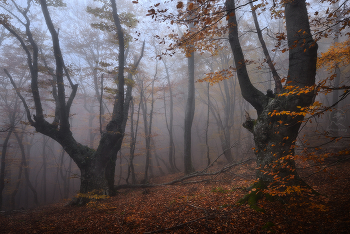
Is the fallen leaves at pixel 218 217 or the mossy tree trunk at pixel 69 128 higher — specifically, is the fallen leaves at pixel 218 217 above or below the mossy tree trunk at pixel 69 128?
below

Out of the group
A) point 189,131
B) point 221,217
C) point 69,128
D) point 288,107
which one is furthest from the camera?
point 189,131

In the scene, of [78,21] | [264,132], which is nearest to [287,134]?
[264,132]

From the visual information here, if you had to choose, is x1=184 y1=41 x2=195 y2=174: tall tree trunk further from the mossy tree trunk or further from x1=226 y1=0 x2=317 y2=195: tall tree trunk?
x1=226 y1=0 x2=317 y2=195: tall tree trunk

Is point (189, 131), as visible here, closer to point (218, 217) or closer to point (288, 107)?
point (288, 107)

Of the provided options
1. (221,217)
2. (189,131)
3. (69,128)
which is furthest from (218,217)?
(69,128)

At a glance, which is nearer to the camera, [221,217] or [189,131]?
[221,217]

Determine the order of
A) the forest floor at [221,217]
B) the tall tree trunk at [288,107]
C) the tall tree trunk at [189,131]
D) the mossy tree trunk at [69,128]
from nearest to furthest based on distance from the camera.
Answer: the forest floor at [221,217], the tall tree trunk at [288,107], the mossy tree trunk at [69,128], the tall tree trunk at [189,131]

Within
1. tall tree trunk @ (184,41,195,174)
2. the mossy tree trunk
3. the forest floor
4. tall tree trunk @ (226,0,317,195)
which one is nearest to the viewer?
the forest floor

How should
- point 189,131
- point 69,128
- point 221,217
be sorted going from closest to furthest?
point 221,217
point 69,128
point 189,131

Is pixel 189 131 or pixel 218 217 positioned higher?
pixel 189 131

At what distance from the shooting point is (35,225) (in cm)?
450

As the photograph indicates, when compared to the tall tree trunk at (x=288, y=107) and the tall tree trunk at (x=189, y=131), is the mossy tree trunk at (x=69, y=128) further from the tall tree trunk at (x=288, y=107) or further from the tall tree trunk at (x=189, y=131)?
the tall tree trunk at (x=288, y=107)

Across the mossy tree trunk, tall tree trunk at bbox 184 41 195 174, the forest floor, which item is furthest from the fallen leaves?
tall tree trunk at bbox 184 41 195 174

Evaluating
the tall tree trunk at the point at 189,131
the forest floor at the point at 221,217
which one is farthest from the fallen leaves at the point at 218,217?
the tall tree trunk at the point at 189,131
